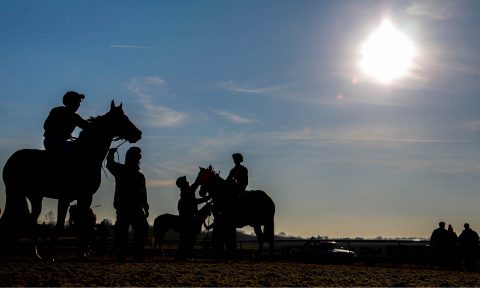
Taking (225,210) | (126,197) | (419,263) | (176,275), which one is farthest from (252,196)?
(419,263)

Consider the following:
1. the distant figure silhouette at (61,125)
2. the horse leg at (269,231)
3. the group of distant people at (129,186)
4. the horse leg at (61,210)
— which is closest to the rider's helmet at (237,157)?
the group of distant people at (129,186)

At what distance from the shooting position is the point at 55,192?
1130 centimetres

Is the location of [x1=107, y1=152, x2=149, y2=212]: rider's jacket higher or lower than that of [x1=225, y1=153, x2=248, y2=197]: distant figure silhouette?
lower

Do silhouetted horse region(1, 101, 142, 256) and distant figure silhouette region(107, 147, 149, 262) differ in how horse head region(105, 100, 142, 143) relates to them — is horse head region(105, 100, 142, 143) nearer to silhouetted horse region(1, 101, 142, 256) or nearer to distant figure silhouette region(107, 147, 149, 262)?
silhouetted horse region(1, 101, 142, 256)

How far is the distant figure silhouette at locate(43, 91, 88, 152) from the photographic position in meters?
11.3

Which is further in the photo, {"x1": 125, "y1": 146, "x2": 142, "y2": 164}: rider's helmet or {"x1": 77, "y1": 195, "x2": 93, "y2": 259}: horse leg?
{"x1": 125, "y1": 146, "x2": 142, "y2": 164}: rider's helmet

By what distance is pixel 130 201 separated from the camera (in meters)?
13.2

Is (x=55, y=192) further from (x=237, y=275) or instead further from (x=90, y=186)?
(x=237, y=275)

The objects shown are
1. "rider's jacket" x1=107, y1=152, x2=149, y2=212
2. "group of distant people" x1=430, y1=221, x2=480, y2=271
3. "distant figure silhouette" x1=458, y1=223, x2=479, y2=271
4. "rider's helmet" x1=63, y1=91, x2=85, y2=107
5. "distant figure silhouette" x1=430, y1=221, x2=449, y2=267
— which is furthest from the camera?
"distant figure silhouette" x1=430, y1=221, x2=449, y2=267

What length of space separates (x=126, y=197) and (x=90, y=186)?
73.6 inches

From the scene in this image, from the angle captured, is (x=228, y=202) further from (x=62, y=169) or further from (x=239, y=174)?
(x=62, y=169)

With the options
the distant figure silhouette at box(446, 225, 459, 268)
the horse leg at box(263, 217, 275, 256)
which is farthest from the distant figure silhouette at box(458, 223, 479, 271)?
the horse leg at box(263, 217, 275, 256)

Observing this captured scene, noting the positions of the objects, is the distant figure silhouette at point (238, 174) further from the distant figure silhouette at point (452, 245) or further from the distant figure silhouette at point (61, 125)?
the distant figure silhouette at point (452, 245)

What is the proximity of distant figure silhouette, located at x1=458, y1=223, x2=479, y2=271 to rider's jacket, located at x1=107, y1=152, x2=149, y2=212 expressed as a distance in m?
13.8
